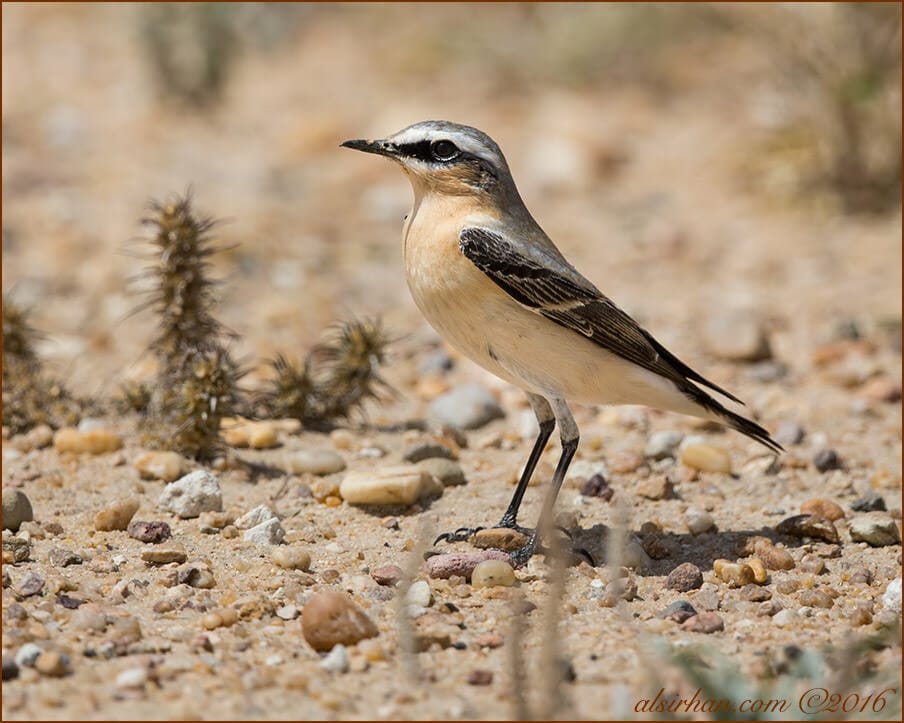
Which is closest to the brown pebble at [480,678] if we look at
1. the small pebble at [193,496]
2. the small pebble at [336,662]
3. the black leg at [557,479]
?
the small pebble at [336,662]

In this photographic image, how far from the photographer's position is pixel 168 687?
4.05m

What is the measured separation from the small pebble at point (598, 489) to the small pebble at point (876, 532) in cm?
123

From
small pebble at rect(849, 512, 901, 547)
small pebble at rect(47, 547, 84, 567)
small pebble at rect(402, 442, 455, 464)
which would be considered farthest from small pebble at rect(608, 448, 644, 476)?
small pebble at rect(47, 547, 84, 567)

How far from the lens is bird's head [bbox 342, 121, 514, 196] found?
567 cm

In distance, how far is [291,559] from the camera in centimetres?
516

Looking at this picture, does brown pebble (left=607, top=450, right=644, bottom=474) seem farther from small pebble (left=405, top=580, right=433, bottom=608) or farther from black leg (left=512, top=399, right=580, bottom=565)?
small pebble (left=405, top=580, right=433, bottom=608)

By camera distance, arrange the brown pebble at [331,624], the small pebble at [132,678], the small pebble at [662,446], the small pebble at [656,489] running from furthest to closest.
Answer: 1. the small pebble at [662,446]
2. the small pebble at [656,489]
3. the brown pebble at [331,624]
4. the small pebble at [132,678]

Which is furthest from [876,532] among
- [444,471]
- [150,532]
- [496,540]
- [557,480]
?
[150,532]

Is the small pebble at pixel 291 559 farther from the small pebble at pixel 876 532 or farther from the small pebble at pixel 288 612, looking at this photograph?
the small pebble at pixel 876 532

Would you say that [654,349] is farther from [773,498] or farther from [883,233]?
[883,233]

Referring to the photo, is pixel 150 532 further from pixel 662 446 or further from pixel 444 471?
pixel 662 446

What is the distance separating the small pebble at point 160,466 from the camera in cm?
618

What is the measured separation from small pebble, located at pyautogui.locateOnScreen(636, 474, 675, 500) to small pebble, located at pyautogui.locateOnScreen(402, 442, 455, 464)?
111cm

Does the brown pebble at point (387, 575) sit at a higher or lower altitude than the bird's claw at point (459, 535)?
lower
